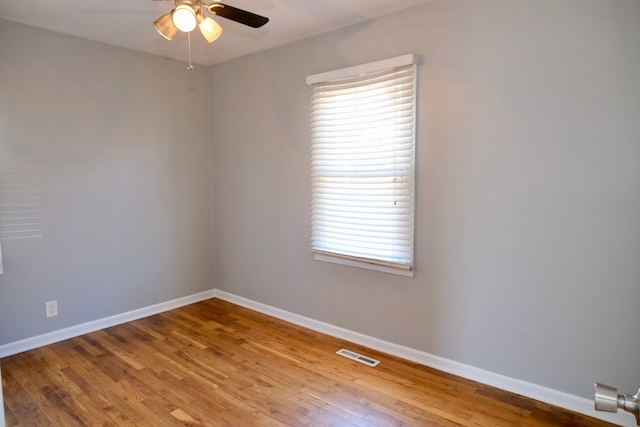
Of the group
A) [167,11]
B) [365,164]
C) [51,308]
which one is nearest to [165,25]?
[167,11]

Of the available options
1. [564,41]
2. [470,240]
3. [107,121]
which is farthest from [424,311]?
[107,121]

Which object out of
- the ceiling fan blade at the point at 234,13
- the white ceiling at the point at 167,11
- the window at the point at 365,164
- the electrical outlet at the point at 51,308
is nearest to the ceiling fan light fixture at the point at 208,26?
the ceiling fan blade at the point at 234,13

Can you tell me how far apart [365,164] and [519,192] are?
110 centimetres

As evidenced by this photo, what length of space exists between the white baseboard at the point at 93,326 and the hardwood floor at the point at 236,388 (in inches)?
3.1

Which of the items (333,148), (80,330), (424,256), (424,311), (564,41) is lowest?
(80,330)

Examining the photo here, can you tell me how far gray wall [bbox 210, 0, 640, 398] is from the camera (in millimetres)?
2051

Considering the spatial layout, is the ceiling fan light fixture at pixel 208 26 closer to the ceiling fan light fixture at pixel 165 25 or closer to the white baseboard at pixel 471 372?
the ceiling fan light fixture at pixel 165 25

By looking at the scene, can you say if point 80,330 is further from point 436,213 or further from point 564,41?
point 564,41

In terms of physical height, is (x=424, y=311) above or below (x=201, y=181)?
below

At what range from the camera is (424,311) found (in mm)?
2768

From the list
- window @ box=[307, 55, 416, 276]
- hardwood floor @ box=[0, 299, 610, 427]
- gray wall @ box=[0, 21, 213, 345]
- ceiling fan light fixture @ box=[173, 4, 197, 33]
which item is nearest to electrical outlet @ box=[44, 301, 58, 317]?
gray wall @ box=[0, 21, 213, 345]

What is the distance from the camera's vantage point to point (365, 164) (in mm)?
2965

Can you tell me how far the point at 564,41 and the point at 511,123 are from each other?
50 centimetres

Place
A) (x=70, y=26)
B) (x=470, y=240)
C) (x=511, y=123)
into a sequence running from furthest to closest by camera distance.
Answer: (x=70, y=26), (x=470, y=240), (x=511, y=123)
